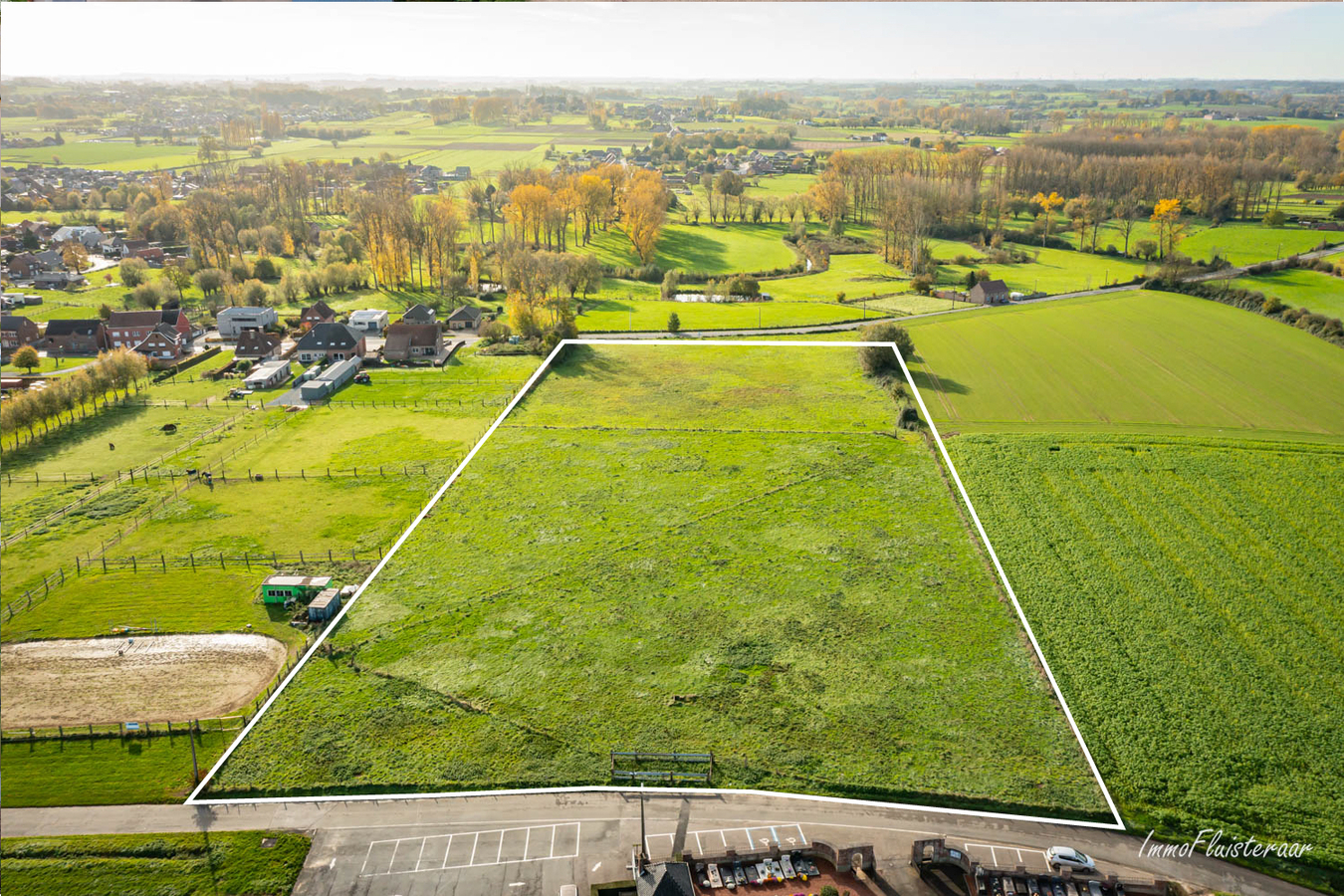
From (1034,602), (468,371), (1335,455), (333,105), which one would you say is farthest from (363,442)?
(333,105)

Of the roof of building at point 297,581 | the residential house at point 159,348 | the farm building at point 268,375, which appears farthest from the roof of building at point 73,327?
the roof of building at point 297,581

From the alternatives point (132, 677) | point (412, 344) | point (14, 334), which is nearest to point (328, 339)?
point (412, 344)

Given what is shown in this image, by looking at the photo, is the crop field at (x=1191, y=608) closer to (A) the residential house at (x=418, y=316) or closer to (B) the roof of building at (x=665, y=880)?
(B) the roof of building at (x=665, y=880)

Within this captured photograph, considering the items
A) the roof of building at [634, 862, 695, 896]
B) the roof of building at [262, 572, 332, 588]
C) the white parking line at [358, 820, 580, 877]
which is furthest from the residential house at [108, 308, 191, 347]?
the roof of building at [634, 862, 695, 896]

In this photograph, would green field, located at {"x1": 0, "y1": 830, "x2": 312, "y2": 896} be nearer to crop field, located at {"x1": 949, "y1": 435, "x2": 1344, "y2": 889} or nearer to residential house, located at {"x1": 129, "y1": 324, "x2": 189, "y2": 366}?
crop field, located at {"x1": 949, "y1": 435, "x2": 1344, "y2": 889}

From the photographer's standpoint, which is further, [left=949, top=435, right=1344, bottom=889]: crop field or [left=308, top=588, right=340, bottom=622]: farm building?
[left=308, top=588, right=340, bottom=622]: farm building

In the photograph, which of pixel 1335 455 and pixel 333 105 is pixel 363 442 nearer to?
pixel 1335 455

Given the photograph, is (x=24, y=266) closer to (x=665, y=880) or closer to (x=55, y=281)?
(x=55, y=281)

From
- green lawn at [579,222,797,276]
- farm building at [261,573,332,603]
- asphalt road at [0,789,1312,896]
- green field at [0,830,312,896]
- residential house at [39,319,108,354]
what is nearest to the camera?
green field at [0,830,312,896]
